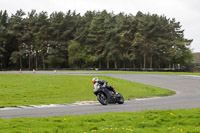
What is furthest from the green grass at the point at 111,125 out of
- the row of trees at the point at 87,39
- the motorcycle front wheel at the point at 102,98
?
the row of trees at the point at 87,39

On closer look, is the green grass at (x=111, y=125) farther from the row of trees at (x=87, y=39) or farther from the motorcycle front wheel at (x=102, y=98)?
the row of trees at (x=87, y=39)

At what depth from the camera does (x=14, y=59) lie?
8244 centimetres

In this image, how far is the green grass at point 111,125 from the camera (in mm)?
6984

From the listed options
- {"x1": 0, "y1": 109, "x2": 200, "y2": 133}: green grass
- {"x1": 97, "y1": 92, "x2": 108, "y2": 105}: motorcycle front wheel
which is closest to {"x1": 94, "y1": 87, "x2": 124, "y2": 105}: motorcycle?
{"x1": 97, "y1": 92, "x2": 108, "y2": 105}: motorcycle front wheel

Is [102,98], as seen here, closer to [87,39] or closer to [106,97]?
[106,97]

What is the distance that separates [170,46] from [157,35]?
519 centimetres

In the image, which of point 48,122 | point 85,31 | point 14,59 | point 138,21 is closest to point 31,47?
point 14,59

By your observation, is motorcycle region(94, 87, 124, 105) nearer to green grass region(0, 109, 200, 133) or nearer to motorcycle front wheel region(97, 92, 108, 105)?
motorcycle front wheel region(97, 92, 108, 105)

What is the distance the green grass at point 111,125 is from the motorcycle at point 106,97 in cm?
520

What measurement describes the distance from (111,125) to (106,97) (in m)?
→ 7.09

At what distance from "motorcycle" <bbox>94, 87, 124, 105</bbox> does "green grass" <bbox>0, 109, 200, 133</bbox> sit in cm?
520

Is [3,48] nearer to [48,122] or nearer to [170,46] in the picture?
[170,46]

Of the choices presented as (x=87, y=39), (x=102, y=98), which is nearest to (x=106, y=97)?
(x=102, y=98)

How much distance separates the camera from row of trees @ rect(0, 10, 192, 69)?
8075 centimetres
